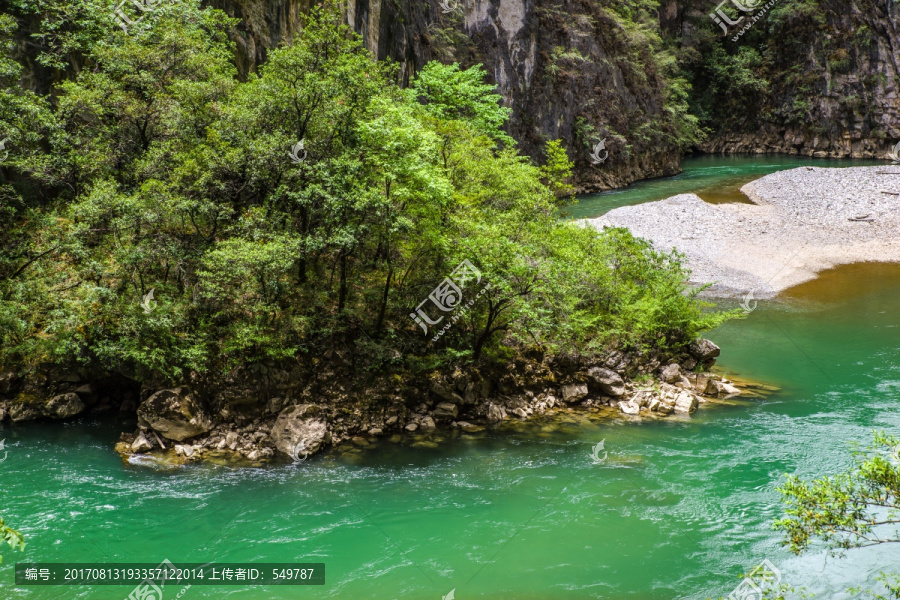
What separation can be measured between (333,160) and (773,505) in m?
12.3

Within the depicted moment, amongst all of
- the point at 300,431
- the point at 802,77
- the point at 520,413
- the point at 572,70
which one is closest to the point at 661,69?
the point at 572,70

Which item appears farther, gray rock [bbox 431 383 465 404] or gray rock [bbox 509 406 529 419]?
gray rock [bbox 509 406 529 419]

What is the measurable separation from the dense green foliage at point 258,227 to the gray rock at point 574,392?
1.25m

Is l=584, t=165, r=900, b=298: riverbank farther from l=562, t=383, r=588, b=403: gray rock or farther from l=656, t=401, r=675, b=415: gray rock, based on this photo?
l=562, t=383, r=588, b=403: gray rock

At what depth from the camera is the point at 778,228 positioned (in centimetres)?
3269

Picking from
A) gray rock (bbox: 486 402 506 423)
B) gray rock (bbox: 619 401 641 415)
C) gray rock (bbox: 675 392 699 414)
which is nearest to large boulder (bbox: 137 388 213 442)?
gray rock (bbox: 486 402 506 423)

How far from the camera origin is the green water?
3978cm

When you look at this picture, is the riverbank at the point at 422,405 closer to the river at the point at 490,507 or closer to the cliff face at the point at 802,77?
the river at the point at 490,507

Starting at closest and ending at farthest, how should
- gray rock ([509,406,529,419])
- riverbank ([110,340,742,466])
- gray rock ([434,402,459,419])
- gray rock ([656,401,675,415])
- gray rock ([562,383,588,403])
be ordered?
riverbank ([110,340,742,466])
gray rock ([434,402,459,419])
gray rock ([509,406,529,419])
gray rock ([656,401,675,415])
gray rock ([562,383,588,403])

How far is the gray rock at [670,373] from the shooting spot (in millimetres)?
18297

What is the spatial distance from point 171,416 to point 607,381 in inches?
445

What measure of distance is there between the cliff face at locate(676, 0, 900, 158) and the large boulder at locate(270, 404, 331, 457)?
54144mm

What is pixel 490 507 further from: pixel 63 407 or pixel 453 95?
pixel 453 95

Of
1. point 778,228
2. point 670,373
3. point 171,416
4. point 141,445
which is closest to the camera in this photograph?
point 141,445
